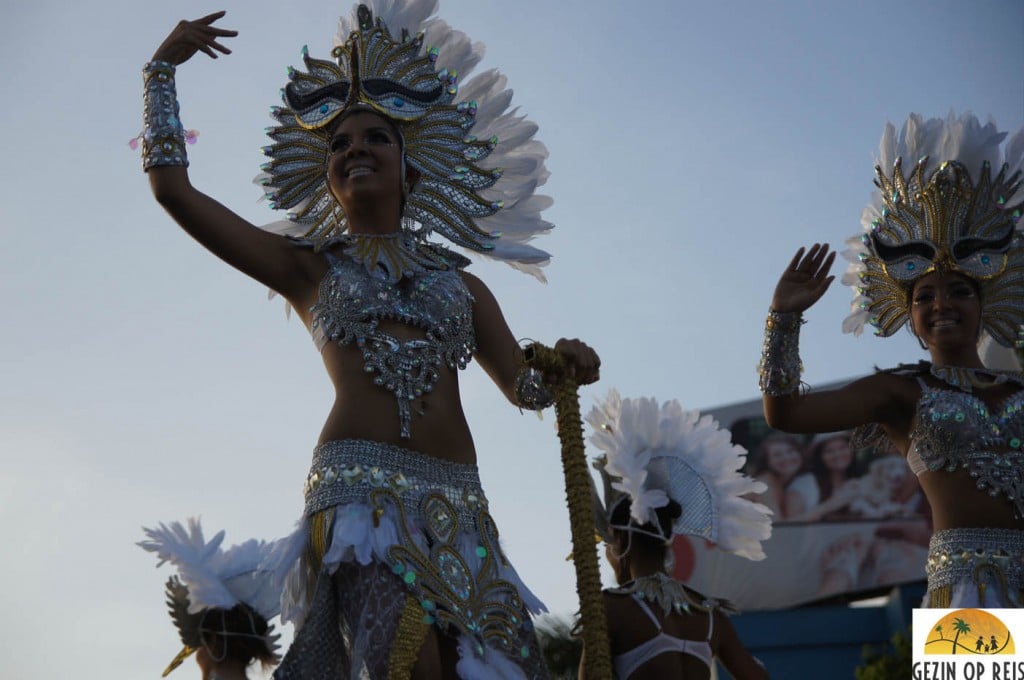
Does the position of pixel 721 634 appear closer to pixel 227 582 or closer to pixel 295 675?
pixel 295 675

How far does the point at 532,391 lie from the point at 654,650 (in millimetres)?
1145

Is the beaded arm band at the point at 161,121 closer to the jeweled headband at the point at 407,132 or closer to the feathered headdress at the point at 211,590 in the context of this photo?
the jeweled headband at the point at 407,132

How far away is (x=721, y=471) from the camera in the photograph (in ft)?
19.4

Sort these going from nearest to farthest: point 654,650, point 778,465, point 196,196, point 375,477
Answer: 1. point 375,477
2. point 196,196
3. point 654,650
4. point 778,465

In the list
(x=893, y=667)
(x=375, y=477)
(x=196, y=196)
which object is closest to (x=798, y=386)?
(x=375, y=477)

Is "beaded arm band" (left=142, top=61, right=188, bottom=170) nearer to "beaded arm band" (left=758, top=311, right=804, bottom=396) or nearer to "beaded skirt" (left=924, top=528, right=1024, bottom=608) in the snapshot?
"beaded arm band" (left=758, top=311, right=804, bottom=396)

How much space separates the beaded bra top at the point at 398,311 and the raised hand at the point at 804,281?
1.39 metres

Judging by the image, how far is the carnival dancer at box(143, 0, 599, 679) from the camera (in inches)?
174

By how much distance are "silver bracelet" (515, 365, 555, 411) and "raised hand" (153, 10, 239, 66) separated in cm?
155

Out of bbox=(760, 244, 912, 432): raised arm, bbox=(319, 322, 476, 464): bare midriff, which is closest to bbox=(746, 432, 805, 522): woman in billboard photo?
bbox=(760, 244, 912, 432): raised arm

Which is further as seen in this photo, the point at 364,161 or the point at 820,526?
the point at 820,526

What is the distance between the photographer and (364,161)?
520 cm

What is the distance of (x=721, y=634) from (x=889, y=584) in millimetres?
29667

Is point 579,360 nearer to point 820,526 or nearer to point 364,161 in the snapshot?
point 364,161
